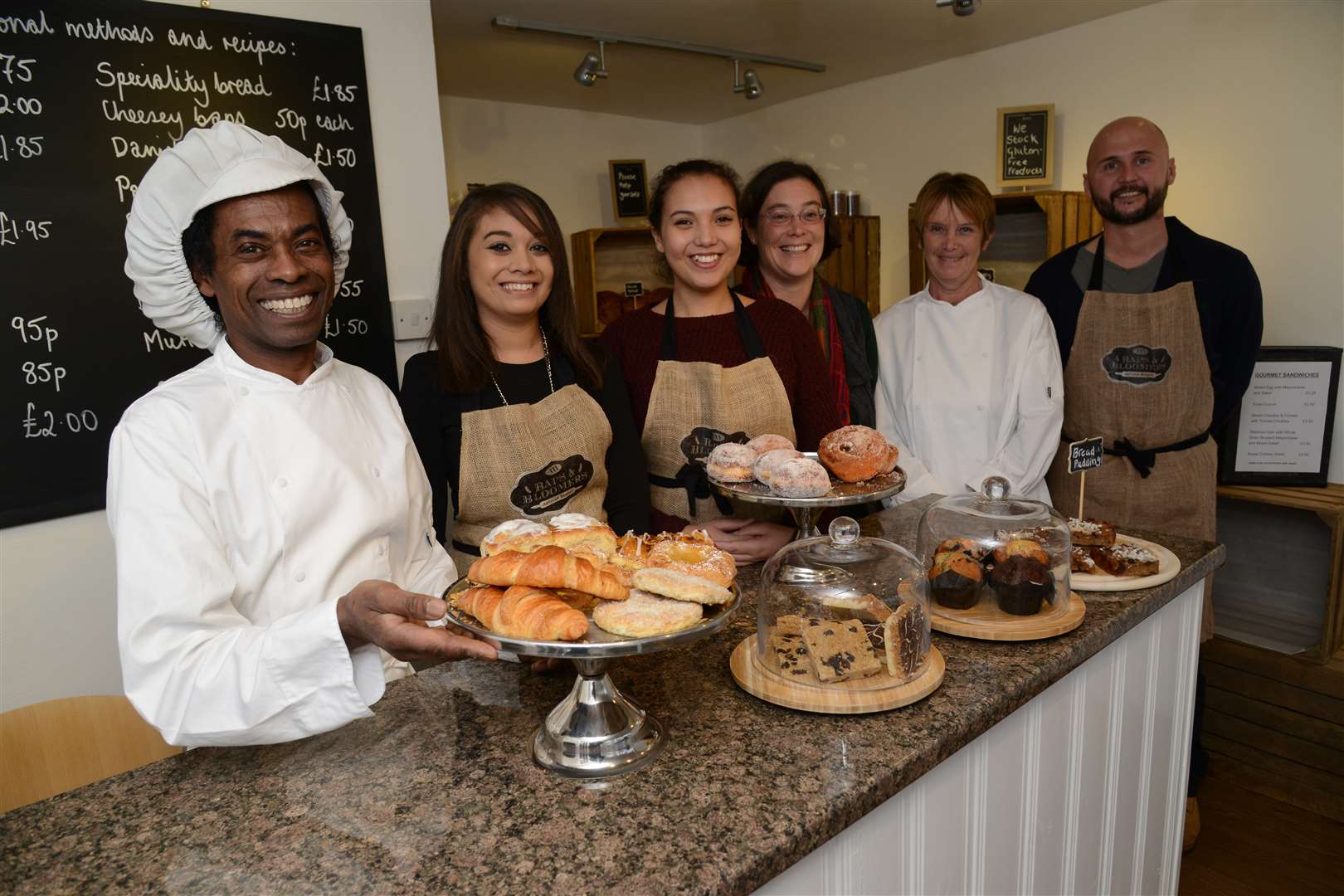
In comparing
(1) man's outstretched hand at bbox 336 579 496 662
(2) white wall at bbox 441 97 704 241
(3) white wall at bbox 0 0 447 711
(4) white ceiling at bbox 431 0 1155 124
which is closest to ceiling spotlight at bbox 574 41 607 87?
(4) white ceiling at bbox 431 0 1155 124

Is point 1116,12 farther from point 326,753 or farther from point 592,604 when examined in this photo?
point 326,753

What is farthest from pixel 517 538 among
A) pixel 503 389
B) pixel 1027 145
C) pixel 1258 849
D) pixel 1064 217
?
pixel 1027 145

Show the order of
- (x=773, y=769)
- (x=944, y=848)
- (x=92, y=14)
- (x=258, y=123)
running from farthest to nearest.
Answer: (x=258, y=123) < (x=92, y=14) < (x=944, y=848) < (x=773, y=769)

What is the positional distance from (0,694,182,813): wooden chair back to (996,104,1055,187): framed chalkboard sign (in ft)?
12.4

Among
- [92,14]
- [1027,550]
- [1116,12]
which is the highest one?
[1116,12]

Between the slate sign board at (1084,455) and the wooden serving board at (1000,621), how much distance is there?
0.34 meters

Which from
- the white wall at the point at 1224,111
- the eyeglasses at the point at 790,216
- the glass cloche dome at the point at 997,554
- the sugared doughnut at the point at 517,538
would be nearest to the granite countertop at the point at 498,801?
the glass cloche dome at the point at 997,554

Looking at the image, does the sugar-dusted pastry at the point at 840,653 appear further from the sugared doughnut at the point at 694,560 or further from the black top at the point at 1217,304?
the black top at the point at 1217,304

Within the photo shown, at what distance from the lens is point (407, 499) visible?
1.43 m

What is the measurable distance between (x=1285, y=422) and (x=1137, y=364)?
0.80 meters

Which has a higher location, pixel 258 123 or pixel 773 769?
pixel 258 123

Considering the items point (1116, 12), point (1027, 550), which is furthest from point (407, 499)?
point (1116, 12)

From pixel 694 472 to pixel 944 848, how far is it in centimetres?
93

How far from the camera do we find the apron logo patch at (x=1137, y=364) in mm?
2662
